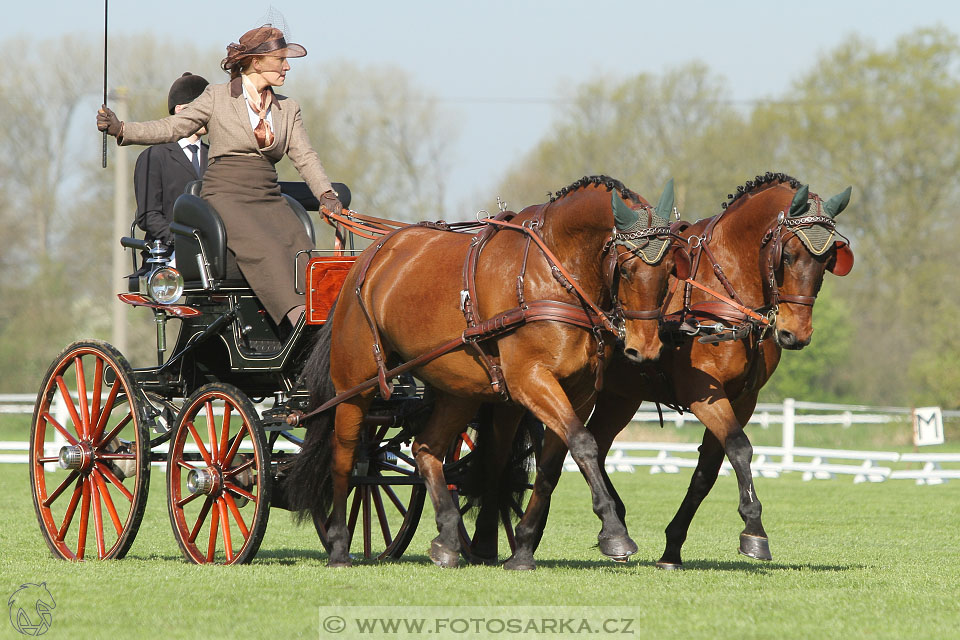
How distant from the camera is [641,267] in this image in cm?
609

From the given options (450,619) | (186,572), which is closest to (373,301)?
(186,572)

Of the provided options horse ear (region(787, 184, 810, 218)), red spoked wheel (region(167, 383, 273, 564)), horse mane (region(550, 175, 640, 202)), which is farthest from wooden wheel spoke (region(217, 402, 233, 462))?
horse ear (region(787, 184, 810, 218))

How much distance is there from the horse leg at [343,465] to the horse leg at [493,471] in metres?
0.76

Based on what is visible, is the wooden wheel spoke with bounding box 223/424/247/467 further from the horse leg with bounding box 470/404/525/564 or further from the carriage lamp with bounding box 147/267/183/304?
the horse leg with bounding box 470/404/525/564

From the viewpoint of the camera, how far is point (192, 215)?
7.59 metres

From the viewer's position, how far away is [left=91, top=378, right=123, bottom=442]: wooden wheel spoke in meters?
7.59

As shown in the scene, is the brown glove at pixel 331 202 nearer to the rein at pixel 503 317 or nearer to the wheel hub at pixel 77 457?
the rein at pixel 503 317

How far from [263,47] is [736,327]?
3.20 m

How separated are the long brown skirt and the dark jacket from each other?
1.02m

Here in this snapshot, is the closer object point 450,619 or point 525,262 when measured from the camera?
point 450,619

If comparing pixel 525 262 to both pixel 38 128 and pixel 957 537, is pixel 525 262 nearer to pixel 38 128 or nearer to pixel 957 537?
pixel 957 537

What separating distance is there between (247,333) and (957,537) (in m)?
5.69

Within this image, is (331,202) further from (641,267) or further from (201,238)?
(641,267)

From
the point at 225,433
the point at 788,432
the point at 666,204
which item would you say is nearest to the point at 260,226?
the point at 225,433
